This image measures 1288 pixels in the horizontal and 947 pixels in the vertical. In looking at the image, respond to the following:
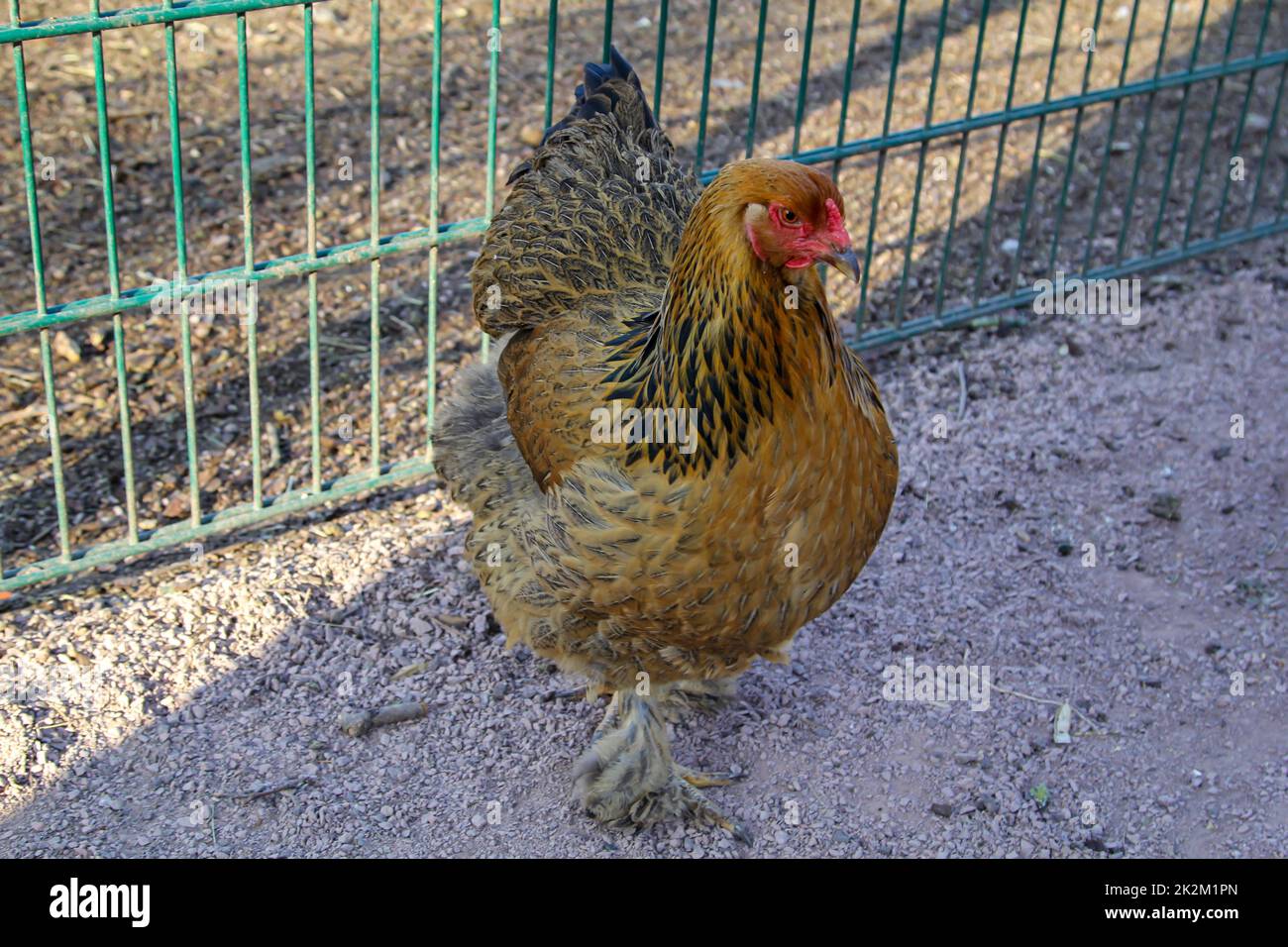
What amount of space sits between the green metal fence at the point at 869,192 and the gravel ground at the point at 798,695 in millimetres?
482

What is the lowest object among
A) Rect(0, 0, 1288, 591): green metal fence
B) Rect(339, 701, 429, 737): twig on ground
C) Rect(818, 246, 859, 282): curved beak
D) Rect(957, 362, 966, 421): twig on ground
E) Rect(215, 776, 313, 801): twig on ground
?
Rect(215, 776, 313, 801): twig on ground

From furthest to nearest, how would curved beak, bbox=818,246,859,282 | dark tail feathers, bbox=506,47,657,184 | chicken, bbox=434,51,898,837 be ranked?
dark tail feathers, bbox=506,47,657,184, chicken, bbox=434,51,898,837, curved beak, bbox=818,246,859,282

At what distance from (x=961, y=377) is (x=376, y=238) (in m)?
3.15

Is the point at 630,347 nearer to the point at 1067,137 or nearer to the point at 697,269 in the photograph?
the point at 697,269

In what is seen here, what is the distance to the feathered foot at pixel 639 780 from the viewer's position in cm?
458

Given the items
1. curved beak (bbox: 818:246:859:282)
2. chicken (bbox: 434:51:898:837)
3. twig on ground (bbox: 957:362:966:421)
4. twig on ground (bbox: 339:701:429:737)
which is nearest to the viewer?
curved beak (bbox: 818:246:859:282)

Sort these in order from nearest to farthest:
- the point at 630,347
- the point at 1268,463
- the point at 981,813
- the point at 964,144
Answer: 1. the point at 630,347
2. the point at 981,813
3. the point at 1268,463
4. the point at 964,144

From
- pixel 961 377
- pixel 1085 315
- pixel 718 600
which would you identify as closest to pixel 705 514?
pixel 718 600

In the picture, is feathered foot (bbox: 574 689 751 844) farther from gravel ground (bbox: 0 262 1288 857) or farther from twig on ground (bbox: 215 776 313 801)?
twig on ground (bbox: 215 776 313 801)

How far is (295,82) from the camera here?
341 inches

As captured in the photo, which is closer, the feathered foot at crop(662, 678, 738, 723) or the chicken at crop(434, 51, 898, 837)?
the chicken at crop(434, 51, 898, 837)

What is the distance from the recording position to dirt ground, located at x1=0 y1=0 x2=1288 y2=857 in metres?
4.68

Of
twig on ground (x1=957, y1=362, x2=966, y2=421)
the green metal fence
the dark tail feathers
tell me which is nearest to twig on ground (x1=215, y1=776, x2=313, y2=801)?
the green metal fence

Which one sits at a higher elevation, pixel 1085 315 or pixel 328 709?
pixel 1085 315
